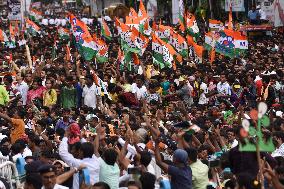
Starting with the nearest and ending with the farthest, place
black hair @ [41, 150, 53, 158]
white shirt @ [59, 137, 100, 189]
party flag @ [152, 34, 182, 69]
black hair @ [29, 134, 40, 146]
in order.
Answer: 1. white shirt @ [59, 137, 100, 189]
2. black hair @ [41, 150, 53, 158]
3. black hair @ [29, 134, 40, 146]
4. party flag @ [152, 34, 182, 69]

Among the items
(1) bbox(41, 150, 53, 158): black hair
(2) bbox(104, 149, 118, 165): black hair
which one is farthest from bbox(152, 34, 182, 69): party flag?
(2) bbox(104, 149, 118, 165): black hair

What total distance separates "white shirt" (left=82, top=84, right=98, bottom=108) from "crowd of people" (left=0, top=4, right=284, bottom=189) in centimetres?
2

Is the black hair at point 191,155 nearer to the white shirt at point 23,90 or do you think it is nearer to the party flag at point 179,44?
the white shirt at point 23,90

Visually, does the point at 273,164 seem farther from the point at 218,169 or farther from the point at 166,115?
the point at 166,115

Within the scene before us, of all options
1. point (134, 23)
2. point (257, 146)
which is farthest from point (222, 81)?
point (257, 146)

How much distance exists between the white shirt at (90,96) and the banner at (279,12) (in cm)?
1554

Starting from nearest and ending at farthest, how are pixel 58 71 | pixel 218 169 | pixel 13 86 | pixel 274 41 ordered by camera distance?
pixel 218 169
pixel 13 86
pixel 58 71
pixel 274 41

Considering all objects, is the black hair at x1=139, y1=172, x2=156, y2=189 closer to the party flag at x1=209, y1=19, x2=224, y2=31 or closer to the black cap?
the black cap

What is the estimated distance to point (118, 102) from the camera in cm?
1975

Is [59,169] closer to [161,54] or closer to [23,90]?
[23,90]

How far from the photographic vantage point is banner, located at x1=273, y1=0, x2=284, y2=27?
34125mm

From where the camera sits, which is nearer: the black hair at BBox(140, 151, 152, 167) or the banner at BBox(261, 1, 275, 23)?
the black hair at BBox(140, 151, 152, 167)

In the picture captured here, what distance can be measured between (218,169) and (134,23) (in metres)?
15.9

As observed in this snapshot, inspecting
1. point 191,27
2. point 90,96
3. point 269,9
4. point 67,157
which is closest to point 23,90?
point 90,96
